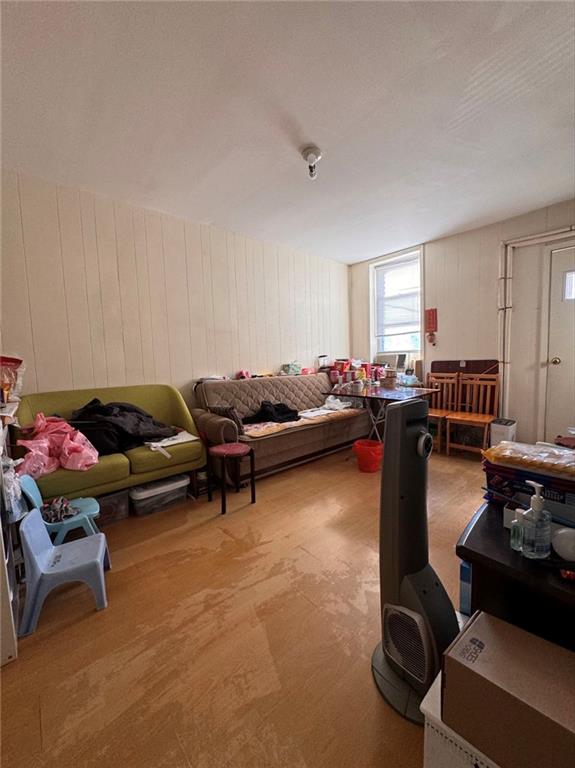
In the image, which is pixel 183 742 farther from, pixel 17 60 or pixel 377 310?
pixel 377 310

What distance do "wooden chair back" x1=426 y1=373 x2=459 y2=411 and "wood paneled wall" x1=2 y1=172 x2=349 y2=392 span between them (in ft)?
6.24

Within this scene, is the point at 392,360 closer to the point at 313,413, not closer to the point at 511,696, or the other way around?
the point at 313,413

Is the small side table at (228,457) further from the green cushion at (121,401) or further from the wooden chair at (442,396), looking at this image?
the wooden chair at (442,396)

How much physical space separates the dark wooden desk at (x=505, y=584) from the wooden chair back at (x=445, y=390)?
340 centimetres

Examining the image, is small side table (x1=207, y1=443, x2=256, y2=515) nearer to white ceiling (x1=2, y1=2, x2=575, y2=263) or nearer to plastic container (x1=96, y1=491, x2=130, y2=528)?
plastic container (x1=96, y1=491, x2=130, y2=528)

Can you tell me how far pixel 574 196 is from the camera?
10.3ft

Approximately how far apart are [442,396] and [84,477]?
397cm

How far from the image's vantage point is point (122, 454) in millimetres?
2498

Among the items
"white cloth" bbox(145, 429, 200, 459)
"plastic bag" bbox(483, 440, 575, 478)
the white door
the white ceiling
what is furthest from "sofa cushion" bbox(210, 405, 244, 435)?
the white door

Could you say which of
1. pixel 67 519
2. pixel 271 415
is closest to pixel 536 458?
pixel 67 519

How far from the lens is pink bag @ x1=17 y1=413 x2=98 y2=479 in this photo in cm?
206

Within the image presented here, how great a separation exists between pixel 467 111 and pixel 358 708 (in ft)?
9.98

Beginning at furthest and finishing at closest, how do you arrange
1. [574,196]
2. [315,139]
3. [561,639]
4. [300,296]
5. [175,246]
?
[300,296], [175,246], [574,196], [315,139], [561,639]

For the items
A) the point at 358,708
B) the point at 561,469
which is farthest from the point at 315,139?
the point at 358,708
